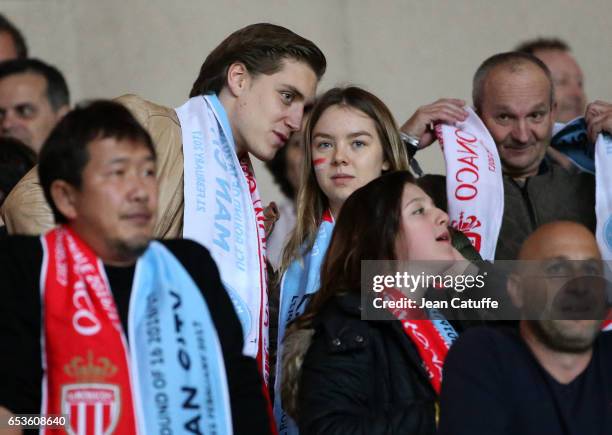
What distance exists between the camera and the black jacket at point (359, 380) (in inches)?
99.5

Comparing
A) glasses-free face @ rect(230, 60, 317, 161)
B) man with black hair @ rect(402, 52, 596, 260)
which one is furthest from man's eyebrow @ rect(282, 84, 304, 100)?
man with black hair @ rect(402, 52, 596, 260)

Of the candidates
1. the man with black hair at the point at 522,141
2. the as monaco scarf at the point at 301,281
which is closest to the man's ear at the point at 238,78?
the as monaco scarf at the point at 301,281

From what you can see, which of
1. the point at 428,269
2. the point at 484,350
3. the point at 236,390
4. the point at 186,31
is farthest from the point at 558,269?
the point at 186,31

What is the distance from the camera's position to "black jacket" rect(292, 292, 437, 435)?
2527 mm

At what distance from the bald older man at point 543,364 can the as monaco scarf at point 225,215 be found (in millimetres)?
782

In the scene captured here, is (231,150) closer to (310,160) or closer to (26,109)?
(310,160)

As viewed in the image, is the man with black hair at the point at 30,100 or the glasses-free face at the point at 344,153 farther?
the man with black hair at the point at 30,100

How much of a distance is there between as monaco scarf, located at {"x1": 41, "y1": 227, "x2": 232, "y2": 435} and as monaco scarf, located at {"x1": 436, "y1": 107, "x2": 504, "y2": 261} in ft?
4.91

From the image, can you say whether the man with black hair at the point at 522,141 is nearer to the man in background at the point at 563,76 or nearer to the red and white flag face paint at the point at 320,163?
the red and white flag face paint at the point at 320,163

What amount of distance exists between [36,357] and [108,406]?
6.2 inches

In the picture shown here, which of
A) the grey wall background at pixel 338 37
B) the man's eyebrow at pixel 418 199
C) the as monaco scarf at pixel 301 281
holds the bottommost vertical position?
the as monaco scarf at pixel 301 281

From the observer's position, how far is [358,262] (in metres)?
2.74

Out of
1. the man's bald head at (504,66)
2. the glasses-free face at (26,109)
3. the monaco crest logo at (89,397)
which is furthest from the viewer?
the glasses-free face at (26,109)

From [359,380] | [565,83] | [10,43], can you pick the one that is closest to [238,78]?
[359,380]
